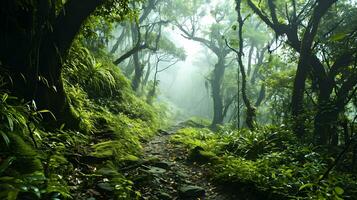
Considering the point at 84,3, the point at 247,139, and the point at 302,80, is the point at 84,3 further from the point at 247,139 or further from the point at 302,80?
the point at 302,80

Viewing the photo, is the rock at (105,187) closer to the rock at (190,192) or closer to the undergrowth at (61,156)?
the undergrowth at (61,156)

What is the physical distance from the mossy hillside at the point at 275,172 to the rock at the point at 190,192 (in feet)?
1.79

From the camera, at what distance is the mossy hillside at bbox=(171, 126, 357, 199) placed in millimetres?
4348

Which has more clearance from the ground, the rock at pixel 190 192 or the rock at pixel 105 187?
the rock at pixel 190 192

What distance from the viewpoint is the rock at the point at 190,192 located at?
4629 mm

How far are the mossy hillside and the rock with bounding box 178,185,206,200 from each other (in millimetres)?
544

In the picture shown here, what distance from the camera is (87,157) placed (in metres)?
4.88

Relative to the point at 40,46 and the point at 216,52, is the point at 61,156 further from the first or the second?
the point at 216,52

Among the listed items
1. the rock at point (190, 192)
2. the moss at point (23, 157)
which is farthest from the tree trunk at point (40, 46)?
the rock at point (190, 192)

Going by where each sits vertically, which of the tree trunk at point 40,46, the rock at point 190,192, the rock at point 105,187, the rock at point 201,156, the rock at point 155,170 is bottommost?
the rock at point 105,187

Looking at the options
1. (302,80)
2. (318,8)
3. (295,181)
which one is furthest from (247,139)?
(318,8)

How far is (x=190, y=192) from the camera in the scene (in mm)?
4695

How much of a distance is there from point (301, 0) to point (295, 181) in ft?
27.4

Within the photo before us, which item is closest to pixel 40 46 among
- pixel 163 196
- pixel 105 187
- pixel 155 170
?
pixel 105 187
